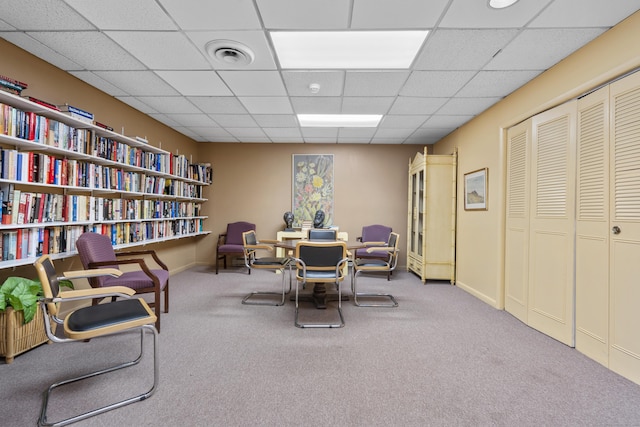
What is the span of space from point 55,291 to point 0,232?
3.56 ft

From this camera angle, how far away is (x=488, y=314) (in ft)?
11.3

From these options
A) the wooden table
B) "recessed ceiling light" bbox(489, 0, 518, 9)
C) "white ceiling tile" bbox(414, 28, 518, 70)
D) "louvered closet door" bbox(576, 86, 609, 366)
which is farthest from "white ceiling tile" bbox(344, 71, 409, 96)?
the wooden table

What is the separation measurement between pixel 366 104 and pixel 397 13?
1.79 meters

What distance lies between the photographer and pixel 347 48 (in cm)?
268

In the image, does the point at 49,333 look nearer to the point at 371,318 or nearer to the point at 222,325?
the point at 222,325

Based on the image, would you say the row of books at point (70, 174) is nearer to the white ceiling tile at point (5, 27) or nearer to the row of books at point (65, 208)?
the row of books at point (65, 208)

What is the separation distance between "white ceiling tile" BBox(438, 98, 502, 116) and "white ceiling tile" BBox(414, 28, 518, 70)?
92 centimetres

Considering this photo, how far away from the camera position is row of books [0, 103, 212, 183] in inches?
93.0

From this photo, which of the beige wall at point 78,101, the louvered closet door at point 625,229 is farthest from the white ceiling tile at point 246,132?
the louvered closet door at point 625,229

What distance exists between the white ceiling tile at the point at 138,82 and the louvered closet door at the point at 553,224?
4366 millimetres

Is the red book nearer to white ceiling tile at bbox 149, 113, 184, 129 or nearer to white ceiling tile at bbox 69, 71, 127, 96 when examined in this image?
white ceiling tile at bbox 69, 71, 127, 96

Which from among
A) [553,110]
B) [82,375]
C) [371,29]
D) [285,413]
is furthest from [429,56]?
[82,375]

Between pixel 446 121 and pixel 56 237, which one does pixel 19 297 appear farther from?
pixel 446 121

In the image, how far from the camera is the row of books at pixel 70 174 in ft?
7.83
